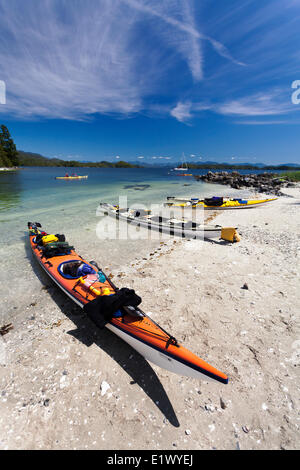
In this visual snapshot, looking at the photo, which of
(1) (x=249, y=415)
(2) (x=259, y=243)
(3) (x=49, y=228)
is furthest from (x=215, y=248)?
(3) (x=49, y=228)

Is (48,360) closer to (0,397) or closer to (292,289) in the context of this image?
(0,397)

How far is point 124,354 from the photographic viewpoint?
14.2ft

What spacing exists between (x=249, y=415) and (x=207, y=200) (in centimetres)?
1829

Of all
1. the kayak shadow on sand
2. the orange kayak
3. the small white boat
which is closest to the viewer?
the orange kayak

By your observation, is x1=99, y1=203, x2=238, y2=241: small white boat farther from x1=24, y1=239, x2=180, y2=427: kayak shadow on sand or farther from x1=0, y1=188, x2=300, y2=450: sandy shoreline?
x1=24, y1=239, x2=180, y2=427: kayak shadow on sand

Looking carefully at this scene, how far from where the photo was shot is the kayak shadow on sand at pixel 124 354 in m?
3.47

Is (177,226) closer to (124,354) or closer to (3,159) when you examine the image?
(124,354)

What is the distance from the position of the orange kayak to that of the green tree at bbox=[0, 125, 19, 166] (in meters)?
132

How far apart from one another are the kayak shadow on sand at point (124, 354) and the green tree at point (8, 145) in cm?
13371

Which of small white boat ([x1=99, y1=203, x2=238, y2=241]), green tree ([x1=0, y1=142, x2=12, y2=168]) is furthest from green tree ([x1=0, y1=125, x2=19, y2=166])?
small white boat ([x1=99, y1=203, x2=238, y2=241])

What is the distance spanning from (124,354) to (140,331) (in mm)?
980

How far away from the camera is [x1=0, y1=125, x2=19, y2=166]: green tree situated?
98.8 m

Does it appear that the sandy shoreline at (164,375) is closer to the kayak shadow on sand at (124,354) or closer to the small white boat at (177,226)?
the kayak shadow on sand at (124,354)
